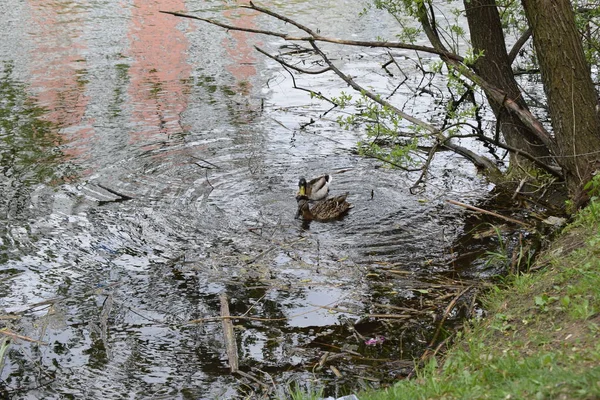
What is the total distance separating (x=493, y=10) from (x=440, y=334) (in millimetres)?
5057

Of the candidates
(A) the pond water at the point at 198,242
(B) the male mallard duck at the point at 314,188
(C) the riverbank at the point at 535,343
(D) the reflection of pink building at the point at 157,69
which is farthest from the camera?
(D) the reflection of pink building at the point at 157,69

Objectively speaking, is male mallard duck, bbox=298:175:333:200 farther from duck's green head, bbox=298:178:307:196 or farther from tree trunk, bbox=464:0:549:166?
tree trunk, bbox=464:0:549:166

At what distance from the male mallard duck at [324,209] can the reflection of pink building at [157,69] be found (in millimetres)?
4208

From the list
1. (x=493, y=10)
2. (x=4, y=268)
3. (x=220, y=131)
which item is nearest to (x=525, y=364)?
(x=4, y=268)

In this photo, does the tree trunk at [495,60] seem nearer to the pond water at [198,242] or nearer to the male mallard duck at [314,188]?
the pond water at [198,242]

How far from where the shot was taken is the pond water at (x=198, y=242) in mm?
6621

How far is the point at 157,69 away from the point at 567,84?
12.4 metres

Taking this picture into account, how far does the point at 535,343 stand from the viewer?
5.39 meters

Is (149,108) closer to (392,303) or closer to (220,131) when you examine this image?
(220,131)

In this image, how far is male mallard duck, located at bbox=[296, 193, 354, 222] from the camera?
10102 mm

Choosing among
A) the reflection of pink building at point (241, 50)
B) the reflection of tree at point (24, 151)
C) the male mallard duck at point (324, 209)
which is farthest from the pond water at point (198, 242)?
the reflection of pink building at point (241, 50)

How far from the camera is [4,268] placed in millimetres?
8289

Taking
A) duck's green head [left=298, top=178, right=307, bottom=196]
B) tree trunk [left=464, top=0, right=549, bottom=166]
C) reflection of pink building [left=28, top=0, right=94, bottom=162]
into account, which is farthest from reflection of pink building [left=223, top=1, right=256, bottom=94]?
tree trunk [left=464, top=0, right=549, bottom=166]

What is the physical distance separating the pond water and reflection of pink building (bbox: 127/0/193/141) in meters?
0.10
